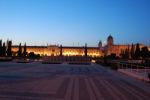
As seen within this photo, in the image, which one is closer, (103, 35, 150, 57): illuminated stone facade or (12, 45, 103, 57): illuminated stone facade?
(103, 35, 150, 57): illuminated stone facade

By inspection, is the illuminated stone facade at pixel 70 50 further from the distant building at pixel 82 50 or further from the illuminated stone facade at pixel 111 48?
the illuminated stone facade at pixel 111 48

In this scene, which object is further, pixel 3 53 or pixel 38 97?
pixel 3 53

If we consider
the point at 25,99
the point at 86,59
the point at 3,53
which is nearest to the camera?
the point at 25,99

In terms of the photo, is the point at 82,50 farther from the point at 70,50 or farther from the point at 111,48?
the point at 111,48

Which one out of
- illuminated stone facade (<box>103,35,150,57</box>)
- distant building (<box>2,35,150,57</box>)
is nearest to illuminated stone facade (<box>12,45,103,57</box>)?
distant building (<box>2,35,150,57</box>)

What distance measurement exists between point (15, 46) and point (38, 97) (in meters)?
154

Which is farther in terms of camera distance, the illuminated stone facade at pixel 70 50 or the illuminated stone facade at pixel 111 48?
the illuminated stone facade at pixel 70 50

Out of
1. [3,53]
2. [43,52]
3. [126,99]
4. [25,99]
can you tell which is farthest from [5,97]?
[43,52]

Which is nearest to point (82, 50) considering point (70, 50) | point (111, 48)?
point (70, 50)

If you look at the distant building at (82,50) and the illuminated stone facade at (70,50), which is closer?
the distant building at (82,50)

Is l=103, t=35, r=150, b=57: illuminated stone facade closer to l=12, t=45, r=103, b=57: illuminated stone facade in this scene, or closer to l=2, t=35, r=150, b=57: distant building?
l=2, t=35, r=150, b=57: distant building

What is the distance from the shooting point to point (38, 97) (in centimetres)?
1213

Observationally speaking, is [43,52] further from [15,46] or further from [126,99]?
[126,99]

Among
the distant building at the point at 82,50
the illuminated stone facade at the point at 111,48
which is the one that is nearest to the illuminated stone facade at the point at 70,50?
the distant building at the point at 82,50
